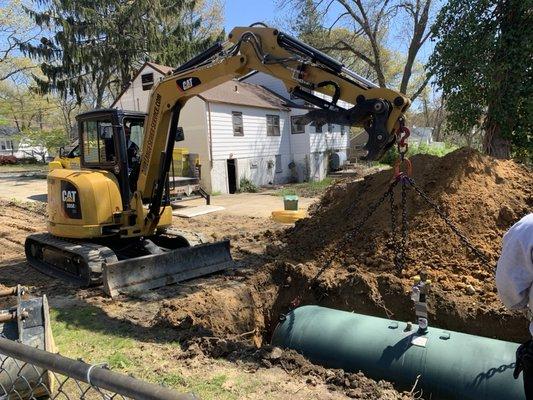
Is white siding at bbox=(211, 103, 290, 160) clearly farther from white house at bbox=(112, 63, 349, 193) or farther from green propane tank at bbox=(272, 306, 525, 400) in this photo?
green propane tank at bbox=(272, 306, 525, 400)

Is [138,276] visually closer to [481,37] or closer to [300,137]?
[481,37]

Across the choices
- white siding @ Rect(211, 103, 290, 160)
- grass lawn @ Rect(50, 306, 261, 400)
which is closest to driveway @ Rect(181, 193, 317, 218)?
white siding @ Rect(211, 103, 290, 160)

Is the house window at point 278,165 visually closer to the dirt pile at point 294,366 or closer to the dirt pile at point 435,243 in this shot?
the dirt pile at point 435,243

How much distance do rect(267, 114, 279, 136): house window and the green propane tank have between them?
2184 cm

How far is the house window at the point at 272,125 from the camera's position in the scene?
26.2 meters

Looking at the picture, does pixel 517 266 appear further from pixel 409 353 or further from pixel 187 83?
pixel 187 83

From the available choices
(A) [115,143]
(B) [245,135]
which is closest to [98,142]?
(A) [115,143]

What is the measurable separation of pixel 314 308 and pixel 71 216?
4.40 meters

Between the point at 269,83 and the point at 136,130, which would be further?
the point at 269,83

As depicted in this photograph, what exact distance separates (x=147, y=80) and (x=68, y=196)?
17299mm

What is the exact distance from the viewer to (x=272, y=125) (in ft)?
86.9

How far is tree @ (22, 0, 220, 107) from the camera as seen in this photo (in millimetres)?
28906

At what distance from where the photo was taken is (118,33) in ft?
96.5

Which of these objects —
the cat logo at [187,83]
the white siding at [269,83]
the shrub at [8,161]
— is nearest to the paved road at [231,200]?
the cat logo at [187,83]
